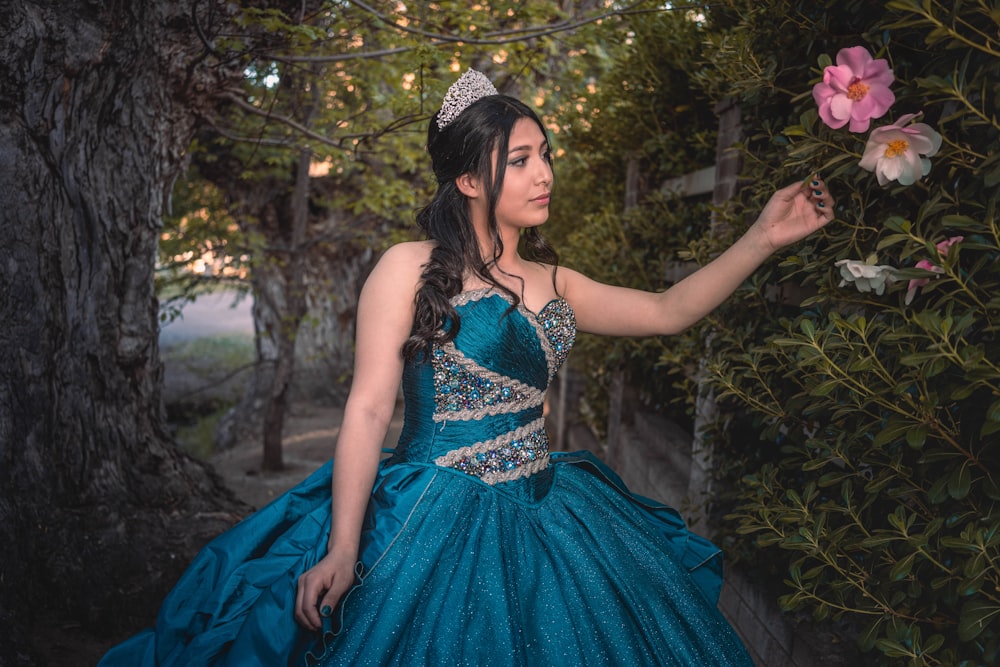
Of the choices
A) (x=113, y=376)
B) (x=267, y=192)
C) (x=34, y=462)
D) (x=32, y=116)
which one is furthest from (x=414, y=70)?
(x=267, y=192)

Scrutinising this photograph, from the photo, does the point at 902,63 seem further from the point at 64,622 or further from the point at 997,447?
the point at 64,622

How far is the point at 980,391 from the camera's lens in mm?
1619

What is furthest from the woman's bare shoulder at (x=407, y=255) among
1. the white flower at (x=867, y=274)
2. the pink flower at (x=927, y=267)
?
the pink flower at (x=927, y=267)

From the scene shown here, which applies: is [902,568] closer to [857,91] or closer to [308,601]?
[857,91]

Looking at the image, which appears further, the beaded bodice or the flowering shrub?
the beaded bodice

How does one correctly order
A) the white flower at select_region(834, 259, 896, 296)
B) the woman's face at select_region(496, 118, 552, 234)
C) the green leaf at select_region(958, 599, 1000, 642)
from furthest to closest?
1. the woman's face at select_region(496, 118, 552, 234)
2. the white flower at select_region(834, 259, 896, 296)
3. the green leaf at select_region(958, 599, 1000, 642)

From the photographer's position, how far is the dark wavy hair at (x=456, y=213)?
2074 mm

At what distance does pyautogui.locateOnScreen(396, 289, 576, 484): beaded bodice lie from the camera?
211 centimetres

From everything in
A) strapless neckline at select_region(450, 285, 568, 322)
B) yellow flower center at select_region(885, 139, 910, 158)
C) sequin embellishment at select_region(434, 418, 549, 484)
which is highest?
yellow flower center at select_region(885, 139, 910, 158)

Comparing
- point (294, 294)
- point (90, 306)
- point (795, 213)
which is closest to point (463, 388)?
point (795, 213)

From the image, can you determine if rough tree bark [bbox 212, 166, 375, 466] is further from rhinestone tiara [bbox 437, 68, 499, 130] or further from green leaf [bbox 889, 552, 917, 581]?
green leaf [bbox 889, 552, 917, 581]

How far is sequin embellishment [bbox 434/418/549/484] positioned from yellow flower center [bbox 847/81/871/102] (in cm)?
107

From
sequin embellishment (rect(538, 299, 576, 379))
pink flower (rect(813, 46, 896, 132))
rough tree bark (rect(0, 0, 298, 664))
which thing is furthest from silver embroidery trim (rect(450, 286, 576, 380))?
rough tree bark (rect(0, 0, 298, 664))

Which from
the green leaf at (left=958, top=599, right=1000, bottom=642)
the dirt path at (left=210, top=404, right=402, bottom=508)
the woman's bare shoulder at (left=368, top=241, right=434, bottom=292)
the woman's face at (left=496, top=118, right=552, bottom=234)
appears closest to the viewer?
the green leaf at (left=958, top=599, right=1000, bottom=642)
